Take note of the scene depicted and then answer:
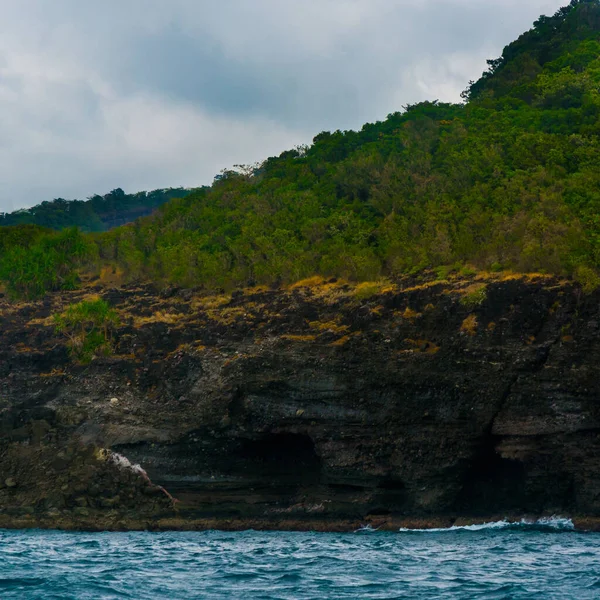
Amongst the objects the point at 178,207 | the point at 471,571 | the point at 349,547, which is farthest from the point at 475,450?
the point at 178,207

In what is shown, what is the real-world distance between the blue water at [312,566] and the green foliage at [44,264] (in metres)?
36.1

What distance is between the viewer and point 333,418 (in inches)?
1892

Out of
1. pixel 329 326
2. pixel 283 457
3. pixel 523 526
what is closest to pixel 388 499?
pixel 283 457

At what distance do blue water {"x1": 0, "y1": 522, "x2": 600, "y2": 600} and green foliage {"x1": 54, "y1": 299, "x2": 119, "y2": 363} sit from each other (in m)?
18.6

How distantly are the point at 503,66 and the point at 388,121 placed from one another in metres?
18.1

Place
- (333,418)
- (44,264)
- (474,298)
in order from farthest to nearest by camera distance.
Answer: (44,264) < (474,298) < (333,418)

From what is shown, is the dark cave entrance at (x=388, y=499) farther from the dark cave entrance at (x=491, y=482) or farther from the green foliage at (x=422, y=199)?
the green foliage at (x=422, y=199)

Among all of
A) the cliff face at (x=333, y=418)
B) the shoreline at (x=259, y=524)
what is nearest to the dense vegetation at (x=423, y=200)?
the cliff face at (x=333, y=418)

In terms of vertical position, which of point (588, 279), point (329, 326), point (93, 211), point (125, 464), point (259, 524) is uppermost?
point (93, 211)

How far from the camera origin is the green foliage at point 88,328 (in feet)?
191

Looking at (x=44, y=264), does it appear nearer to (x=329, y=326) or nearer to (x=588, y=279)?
(x=329, y=326)

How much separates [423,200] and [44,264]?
30.9 meters

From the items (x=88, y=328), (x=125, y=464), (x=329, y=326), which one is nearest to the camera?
(x=125, y=464)

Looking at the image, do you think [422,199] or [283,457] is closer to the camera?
[283,457]
